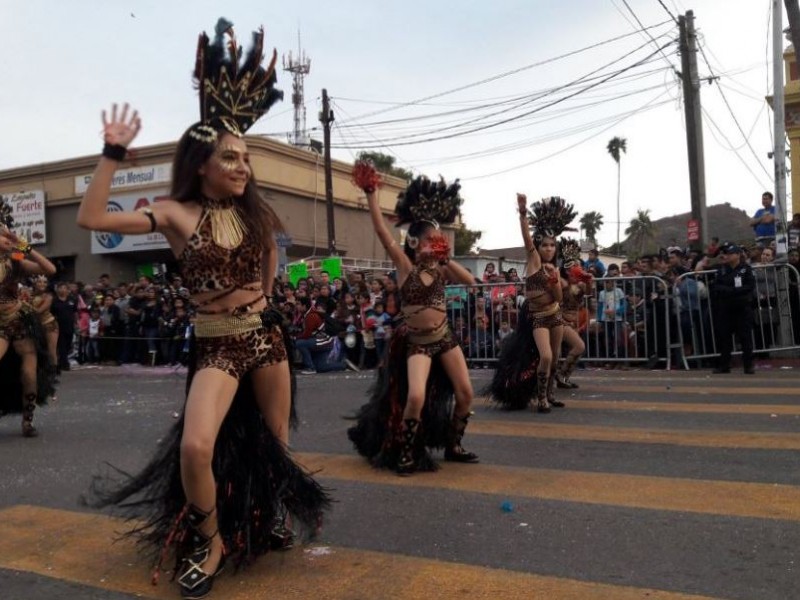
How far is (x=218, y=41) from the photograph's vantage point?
3.80 metres

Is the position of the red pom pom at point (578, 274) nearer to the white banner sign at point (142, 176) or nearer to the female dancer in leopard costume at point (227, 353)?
the female dancer in leopard costume at point (227, 353)

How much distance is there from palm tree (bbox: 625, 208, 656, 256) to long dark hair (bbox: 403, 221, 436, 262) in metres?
73.9

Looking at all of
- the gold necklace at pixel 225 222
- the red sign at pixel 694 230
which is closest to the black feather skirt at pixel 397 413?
the gold necklace at pixel 225 222

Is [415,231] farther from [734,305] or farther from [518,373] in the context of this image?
[734,305]

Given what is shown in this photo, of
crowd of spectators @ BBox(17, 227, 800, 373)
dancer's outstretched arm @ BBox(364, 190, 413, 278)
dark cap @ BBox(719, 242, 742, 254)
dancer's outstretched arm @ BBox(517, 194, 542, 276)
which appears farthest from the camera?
crowd of spectators @ BBox(17, 227, 800, 373)

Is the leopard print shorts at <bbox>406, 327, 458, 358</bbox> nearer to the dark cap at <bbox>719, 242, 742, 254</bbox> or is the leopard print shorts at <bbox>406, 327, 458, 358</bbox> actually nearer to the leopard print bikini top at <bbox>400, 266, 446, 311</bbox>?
the leopard print bikini top at <bbox>400, 266, 446, 311</bbox>

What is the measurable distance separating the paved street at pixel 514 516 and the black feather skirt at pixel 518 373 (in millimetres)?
349

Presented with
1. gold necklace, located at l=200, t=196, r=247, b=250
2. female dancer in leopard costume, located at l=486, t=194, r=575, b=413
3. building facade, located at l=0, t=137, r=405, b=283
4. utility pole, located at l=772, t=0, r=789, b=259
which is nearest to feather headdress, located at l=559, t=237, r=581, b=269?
female dancer in leopard costume, located at l=486, t=194, r=575, b=413

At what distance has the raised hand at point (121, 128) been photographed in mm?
3273

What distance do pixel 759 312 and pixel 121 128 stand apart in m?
11.3

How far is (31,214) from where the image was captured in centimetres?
3109

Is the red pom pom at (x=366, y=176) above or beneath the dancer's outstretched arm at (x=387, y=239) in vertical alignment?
above

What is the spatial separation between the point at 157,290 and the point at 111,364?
7.04 feet

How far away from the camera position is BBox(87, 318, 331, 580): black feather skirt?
145 inches
